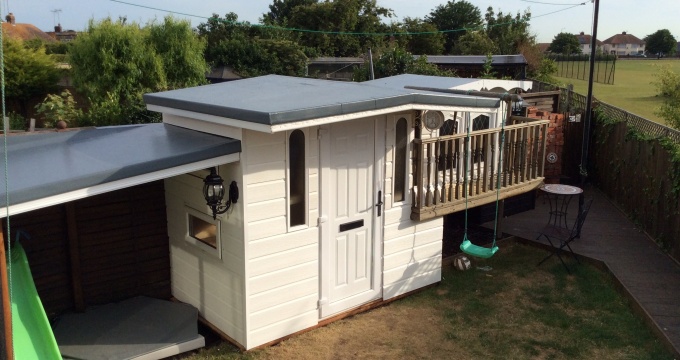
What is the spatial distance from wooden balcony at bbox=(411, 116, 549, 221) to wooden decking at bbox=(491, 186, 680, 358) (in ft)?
4.69

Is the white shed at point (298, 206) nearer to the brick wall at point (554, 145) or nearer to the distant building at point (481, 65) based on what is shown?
the brick wall at point (554, 145)

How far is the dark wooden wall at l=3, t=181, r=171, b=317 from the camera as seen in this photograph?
5.94 meters

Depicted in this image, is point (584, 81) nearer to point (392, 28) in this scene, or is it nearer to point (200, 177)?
point (392, 28)

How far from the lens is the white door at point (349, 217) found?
248 inches

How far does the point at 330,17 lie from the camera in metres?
43.2

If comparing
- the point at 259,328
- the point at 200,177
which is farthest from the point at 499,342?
the point at 200,177

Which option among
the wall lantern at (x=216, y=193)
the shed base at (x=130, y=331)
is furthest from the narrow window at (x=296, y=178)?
the shed base at (x=130, y=331)

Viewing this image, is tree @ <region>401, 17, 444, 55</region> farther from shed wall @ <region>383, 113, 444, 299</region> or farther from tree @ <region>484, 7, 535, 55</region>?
shed wall @ <region>383, 113, 444, 299</region>

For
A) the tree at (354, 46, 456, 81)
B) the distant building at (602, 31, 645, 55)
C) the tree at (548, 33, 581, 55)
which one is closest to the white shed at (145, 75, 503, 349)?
the tree at (354, 46, 456, 81)

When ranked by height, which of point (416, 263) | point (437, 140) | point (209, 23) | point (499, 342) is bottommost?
point (499, 342)

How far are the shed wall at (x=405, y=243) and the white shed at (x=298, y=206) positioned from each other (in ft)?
0.06

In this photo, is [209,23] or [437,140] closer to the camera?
[437,140]

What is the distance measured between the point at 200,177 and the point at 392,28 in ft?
136

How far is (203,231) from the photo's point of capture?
633 centimetres
